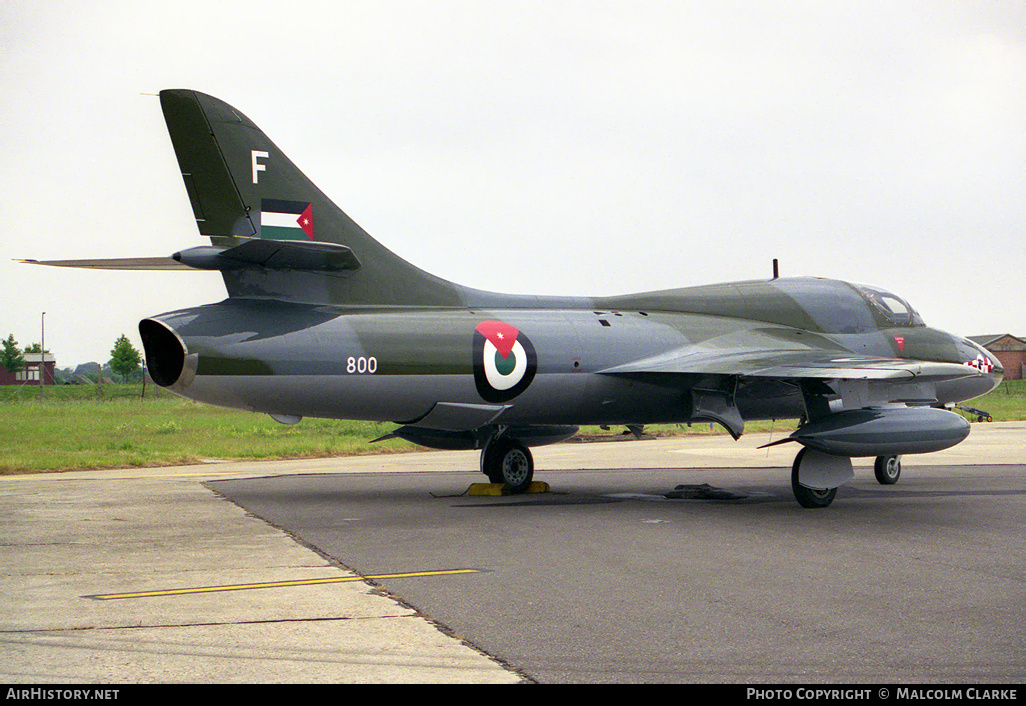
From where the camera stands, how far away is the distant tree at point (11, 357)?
11469 centimetres

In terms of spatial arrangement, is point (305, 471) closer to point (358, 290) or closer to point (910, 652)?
point (358, 290)

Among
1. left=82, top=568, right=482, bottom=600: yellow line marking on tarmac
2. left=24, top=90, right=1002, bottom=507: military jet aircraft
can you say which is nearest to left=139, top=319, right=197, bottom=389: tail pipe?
left=24, top=90, right=1002, bottom=507: military jet aircraft

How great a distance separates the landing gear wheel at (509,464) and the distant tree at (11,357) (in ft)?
382

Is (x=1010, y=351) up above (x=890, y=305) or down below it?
below

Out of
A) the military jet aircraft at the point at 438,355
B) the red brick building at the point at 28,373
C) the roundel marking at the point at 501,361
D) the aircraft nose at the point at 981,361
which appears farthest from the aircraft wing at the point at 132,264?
the red brick building at the point at 28,373

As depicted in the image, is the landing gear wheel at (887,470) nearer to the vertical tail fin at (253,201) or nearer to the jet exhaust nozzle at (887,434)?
the jet exhaust nozzle at (887,434)

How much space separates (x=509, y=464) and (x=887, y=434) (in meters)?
6.20

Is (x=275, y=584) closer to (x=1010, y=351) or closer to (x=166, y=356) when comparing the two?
(x=166, y=356)

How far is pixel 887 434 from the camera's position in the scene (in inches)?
509

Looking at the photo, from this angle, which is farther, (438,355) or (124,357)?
(124,357)

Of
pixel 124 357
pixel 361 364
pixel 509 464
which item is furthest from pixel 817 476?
pixel 124 357

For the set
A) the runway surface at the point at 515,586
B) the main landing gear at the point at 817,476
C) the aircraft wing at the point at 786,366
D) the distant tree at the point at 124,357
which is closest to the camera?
the runway surface at the point at 515,586

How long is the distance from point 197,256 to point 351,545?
5.16 meters
